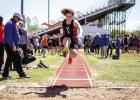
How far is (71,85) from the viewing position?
12211 mm

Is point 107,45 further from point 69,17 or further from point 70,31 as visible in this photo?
point 69,17

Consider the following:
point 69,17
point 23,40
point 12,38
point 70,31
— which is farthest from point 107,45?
point 69,17

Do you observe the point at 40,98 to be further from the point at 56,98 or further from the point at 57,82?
the point at 57,82

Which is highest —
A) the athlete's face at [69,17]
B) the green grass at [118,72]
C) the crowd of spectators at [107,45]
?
the athlete's face at [69,17]

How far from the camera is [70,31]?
1296cm

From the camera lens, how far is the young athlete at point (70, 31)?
12.7 m

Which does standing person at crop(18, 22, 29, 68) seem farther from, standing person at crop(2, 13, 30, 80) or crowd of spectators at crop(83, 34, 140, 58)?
crowd of spectators at crop(83, 34, 140, 58)

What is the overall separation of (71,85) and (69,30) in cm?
168

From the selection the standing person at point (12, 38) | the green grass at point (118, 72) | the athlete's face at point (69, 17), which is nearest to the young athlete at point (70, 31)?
the athlete's face at point (69, 17)

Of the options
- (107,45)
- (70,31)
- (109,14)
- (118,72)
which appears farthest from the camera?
(109,14)

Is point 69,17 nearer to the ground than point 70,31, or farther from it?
farther from it

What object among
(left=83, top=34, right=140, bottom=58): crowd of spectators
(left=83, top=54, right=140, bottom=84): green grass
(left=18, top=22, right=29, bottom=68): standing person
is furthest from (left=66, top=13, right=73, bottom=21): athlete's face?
(left=83, top=34, right=140, bottom=58): crowd of spectators

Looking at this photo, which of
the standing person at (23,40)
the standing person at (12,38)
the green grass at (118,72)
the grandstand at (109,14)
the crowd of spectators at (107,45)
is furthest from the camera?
the grandstand at (109,14)

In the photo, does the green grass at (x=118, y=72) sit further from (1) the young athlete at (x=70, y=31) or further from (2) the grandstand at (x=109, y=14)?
(2) the grandstand at (x=109, y=14)
